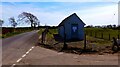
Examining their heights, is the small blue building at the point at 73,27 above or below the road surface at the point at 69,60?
above

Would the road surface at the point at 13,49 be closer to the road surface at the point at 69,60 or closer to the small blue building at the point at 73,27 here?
the road surface at the point at 69,60

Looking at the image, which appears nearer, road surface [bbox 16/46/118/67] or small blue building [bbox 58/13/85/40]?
road surface [bbox 16/46/118/67]

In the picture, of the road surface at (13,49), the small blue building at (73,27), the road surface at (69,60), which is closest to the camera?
the road surface at (69,60)

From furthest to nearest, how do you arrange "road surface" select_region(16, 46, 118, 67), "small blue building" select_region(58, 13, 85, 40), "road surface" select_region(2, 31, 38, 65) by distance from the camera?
"small blue building" select_region(58, 13, 85, 40) < "road surface" select_region(2, 31, 38, 65) < "road surface" select_region(16, 46, 118, 67)

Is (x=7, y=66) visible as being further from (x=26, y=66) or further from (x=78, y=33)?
(x=78, y=33)

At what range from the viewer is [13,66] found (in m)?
13.3

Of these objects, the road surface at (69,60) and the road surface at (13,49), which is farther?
the road surface at (13,49)

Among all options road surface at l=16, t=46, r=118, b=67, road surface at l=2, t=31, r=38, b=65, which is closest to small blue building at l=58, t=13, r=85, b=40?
road surface at l=2, t=31, r=38, b=65

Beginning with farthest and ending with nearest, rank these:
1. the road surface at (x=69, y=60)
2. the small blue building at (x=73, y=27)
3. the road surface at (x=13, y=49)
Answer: the small blue building at (x=73, y=27)
the road surface at (x=13, y=49)
the road surface at (x=69, y=60)

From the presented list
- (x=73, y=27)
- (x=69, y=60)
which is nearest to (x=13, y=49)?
(x=69, y=60)

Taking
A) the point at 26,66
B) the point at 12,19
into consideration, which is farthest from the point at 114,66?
the point at 12,19

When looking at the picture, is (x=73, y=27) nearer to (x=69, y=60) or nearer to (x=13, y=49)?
(x=13, y=49)

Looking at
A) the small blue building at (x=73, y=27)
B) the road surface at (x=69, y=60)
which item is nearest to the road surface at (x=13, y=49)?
the road surface at (x=69, y=60)

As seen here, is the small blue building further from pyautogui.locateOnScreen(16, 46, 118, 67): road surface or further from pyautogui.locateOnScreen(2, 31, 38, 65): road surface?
pyautogui.locateOnScreen(16, 46, 118, 67): road surface
